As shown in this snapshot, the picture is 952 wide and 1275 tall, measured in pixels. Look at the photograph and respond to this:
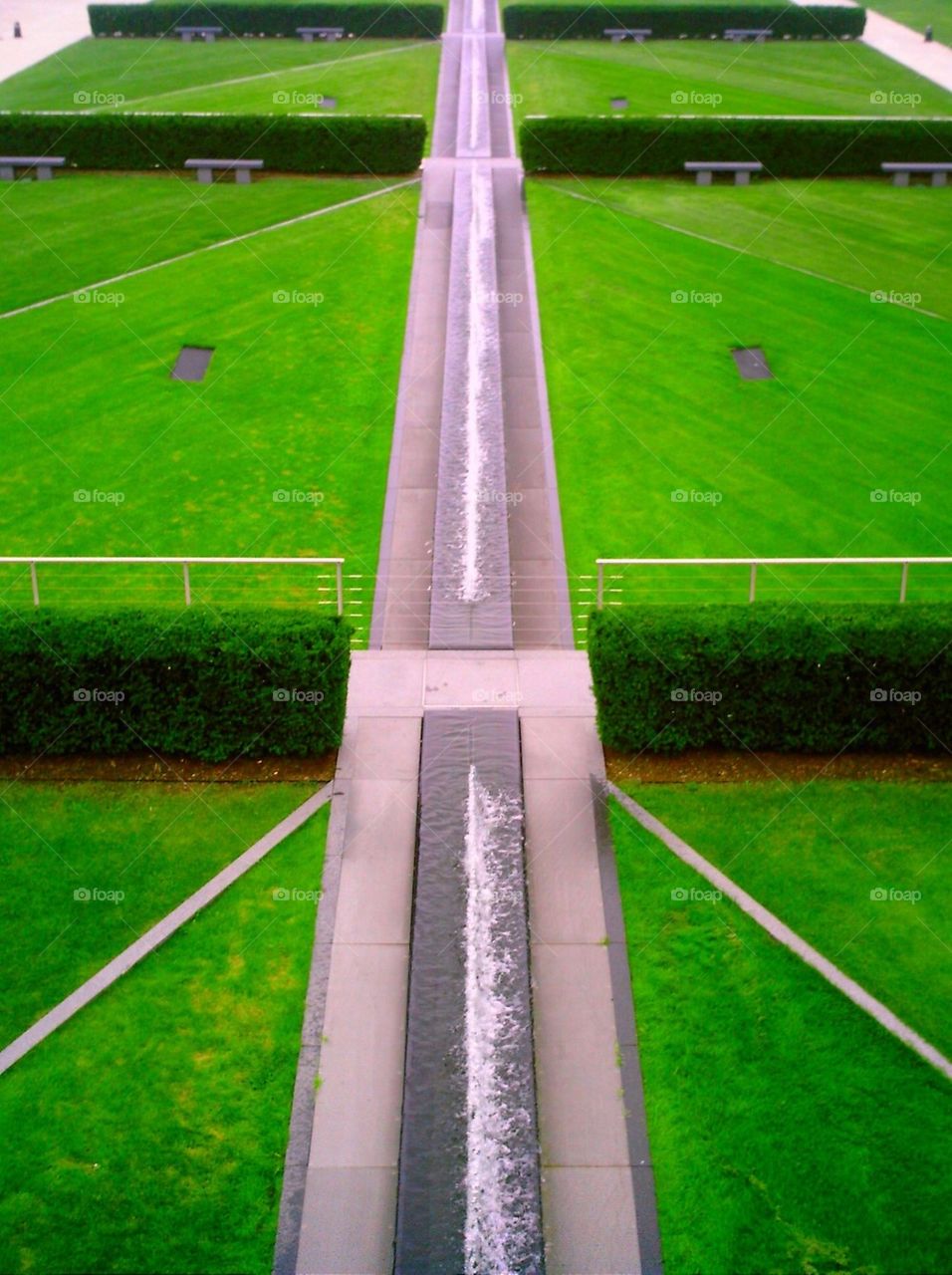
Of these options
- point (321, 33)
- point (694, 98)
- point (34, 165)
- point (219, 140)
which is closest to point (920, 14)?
point (694, 98)

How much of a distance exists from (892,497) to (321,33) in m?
42.0

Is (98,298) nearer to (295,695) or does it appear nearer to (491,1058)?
(295,695)

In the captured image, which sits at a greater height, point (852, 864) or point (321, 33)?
point (321, 33)

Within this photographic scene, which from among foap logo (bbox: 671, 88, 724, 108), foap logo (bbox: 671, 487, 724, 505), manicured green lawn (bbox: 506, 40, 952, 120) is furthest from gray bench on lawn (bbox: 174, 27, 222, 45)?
foap logo (bbox: 671, 487, 724, 505)

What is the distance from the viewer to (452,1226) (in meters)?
9.86

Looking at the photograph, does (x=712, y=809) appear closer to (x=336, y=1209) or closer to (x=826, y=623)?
(x=826, y=623)

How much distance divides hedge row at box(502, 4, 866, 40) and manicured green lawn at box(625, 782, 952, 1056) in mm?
45056

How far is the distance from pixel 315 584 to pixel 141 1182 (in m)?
9.01

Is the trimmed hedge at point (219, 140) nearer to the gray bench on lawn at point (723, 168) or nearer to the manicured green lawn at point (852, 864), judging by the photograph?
the gray bench on lawn at point (723, 168)

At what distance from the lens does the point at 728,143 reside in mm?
34469

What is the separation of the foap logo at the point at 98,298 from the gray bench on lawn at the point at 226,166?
29.7ft

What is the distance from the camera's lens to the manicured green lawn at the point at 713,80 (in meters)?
41.6

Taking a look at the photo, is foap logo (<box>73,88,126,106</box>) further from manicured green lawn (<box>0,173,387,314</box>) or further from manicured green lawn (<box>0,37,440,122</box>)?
manicured green lawn (<box>0,173,387,314</box>)

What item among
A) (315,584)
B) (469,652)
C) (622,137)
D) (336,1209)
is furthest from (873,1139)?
(622,137)
